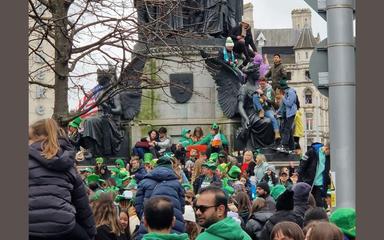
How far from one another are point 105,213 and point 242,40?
16.7 meters

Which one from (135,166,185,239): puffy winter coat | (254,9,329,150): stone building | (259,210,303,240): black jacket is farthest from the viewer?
(254,9,329,150): stone building

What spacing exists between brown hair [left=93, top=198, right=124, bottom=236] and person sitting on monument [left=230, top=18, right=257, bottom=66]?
16.5 meters

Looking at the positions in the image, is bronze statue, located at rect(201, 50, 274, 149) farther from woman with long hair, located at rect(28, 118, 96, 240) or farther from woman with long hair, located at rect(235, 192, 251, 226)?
woman with long hair, located at rect(28, 118, 96, 240)

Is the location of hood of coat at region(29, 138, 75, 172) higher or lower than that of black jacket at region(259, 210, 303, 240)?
higher

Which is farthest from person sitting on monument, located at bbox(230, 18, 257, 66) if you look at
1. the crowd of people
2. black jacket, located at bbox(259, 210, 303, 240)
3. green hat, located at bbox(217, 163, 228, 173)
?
black jacket, located at bbox(259, 210, 303, 240)

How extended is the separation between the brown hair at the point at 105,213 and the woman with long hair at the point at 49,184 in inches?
64.1

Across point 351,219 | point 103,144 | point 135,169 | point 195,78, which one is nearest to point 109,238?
point 351,219

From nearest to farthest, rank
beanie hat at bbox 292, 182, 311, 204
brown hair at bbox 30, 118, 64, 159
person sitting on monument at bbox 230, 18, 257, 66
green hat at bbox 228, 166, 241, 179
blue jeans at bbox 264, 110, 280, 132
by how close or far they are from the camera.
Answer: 1. brown hair at bbox 30, 118, 64, 159
2. beanie hat at bbox 292, 182, 311, 204
3. green hat at bbox 228, 166, 241, 179
4. blue jeans at bbox 264, 110, 280, 132
5. person sitting on monument at bbox 230, 18, 257, 66

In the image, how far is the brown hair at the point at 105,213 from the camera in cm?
904

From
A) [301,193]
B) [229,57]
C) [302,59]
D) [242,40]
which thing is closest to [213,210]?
[301,193]

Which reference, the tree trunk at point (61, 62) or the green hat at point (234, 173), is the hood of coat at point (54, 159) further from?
the green hat at point (234, 173)

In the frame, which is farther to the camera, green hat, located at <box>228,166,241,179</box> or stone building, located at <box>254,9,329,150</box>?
stone building, located at <box>254,9,329,150</box>

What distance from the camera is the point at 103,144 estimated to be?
2447cm

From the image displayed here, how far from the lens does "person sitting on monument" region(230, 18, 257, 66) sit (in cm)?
2545
